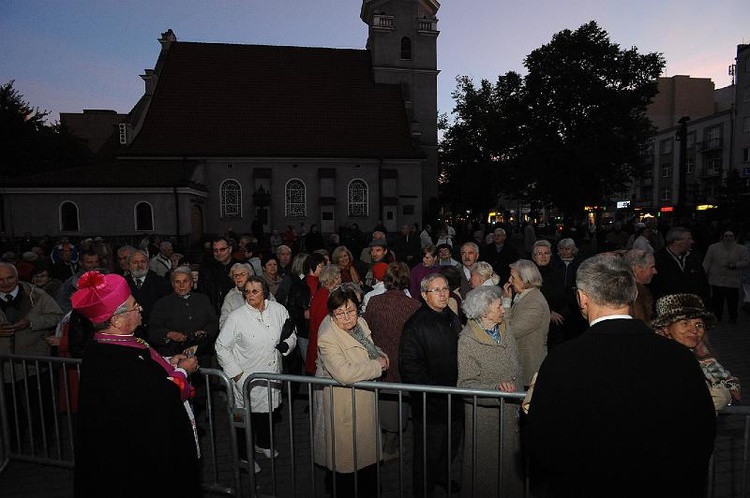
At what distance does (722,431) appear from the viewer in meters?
5.11

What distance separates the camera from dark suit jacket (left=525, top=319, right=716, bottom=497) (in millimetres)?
1947

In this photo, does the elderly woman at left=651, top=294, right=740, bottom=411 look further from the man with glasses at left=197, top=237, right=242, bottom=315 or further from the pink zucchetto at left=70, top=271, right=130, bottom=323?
the man with glasses at left=197, top=237, right=242, bottom=315

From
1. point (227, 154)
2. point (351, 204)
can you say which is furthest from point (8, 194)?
point (351, 204)

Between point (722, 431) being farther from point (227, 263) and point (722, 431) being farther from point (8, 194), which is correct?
point (8, 194)

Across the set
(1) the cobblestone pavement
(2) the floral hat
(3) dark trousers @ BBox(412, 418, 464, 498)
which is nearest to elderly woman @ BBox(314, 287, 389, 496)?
(1) the cobblestone pavement

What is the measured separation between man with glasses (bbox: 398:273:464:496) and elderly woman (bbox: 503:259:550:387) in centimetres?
85

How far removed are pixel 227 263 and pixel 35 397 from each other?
2.91 m

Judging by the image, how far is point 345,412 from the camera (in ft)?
12.3

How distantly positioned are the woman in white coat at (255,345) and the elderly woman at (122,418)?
6.45ft

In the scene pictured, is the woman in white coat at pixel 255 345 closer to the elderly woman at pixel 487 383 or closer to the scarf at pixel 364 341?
the scarf at pixel 364 341

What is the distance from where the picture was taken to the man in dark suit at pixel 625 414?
76.7 inches

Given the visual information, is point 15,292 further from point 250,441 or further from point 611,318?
point 611,318

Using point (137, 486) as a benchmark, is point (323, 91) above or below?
above

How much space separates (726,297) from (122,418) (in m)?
11.6
